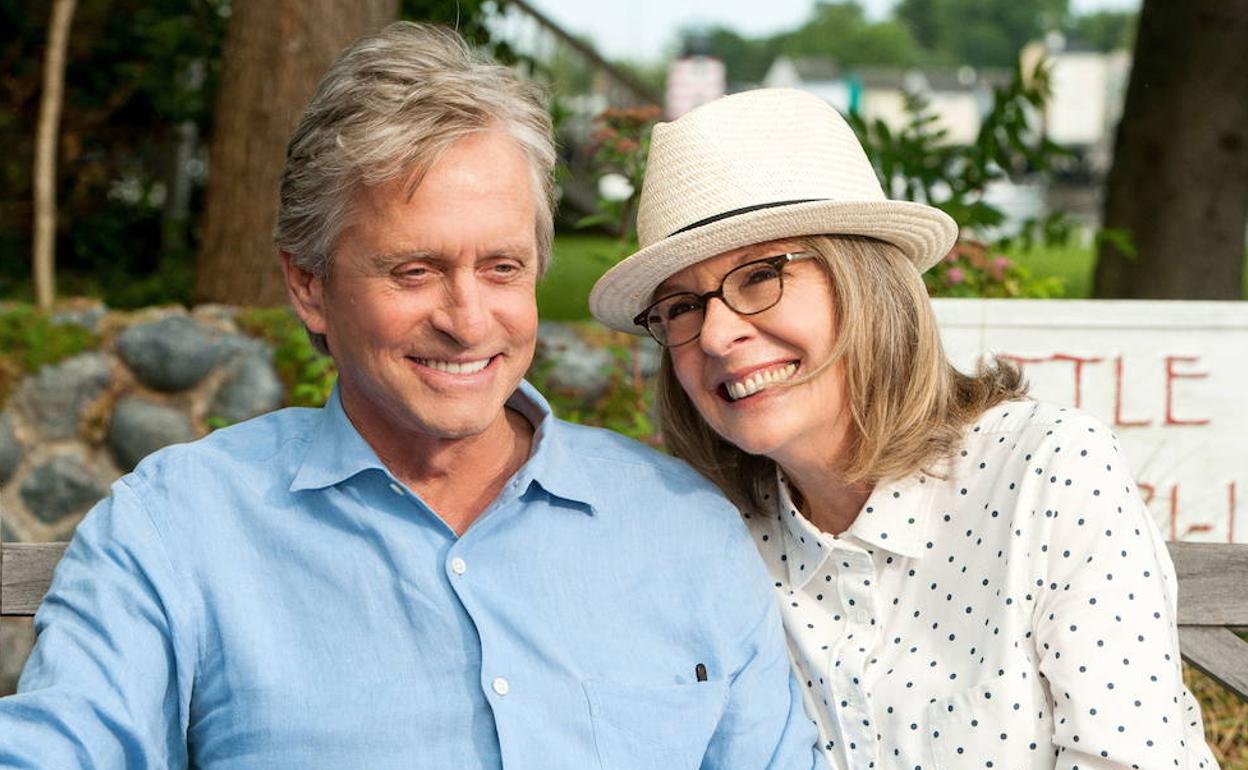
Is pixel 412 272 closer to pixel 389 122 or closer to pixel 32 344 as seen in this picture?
pixel 389 122

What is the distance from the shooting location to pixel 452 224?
93.3 inches

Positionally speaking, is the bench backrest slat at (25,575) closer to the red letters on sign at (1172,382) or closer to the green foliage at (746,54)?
the red letters on sign at (1172,382)

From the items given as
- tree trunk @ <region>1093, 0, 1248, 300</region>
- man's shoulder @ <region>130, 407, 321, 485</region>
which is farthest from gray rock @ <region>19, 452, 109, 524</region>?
tree trunk @ <region>1093, 0, 1248, 300</region>

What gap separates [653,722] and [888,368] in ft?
2.38

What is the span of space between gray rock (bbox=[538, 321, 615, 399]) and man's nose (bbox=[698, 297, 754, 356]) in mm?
2526

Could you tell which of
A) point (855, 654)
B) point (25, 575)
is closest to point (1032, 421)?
point (855, 654)

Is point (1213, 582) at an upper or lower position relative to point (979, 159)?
lower

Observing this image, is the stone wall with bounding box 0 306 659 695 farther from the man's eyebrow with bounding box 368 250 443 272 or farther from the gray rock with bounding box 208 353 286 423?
the man's eyebrow with bounding box 368 250 443 272

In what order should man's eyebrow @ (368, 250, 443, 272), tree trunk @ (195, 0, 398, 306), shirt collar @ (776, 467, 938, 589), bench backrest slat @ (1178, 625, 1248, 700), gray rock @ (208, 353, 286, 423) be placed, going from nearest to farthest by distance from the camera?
man's eyebrow @ (368, 250, 443, 272)
shirt collar @ (776, 467, 938, 589)
bench backrest slat @ (1178, 625, 1248, 700)
gray rock @ (208, 353, 286, 423)
tree trunk @ (195, 0, 398, 306)

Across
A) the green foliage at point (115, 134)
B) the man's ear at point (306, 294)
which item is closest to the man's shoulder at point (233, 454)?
the man's ear at point (306, 294)

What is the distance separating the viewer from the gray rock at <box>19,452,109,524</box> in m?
5.41

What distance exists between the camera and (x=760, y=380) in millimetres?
2572

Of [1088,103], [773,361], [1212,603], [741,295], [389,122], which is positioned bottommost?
[1088,103]

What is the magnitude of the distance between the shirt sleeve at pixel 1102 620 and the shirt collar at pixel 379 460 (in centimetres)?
75
